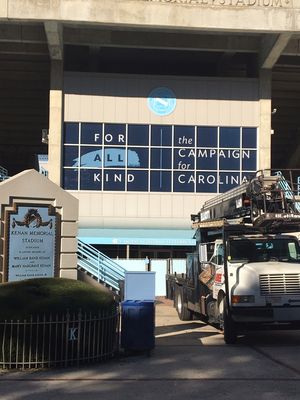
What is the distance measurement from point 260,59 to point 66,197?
21.1 meters

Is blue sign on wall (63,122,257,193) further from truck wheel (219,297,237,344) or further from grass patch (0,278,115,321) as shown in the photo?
grass patch (0,278,115,321)

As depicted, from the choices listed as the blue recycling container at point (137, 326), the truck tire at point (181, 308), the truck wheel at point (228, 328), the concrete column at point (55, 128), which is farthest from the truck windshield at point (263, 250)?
the concrete column at point (55, 128)

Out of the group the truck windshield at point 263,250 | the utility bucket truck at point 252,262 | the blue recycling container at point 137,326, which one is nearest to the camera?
the blue recycling container at point 137,326

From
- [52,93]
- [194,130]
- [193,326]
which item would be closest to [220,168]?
[194,130]

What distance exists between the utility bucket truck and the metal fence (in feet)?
10.2

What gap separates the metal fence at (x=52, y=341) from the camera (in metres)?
8.70

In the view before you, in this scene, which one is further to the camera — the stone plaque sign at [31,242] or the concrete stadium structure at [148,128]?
the concrete stadium structure at [148,128]

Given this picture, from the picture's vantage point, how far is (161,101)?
2970 centimetres

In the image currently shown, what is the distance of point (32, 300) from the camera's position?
358 inches

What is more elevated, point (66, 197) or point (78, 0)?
point (78, 0)

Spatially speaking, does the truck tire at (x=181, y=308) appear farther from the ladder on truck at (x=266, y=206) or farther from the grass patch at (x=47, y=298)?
the grass patch at (x=47, y=298)

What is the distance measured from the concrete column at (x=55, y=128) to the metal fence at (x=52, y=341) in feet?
64.3

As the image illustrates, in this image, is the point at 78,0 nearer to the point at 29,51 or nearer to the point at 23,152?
the point at 29,51

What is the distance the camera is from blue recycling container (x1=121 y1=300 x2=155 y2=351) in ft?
32.2
